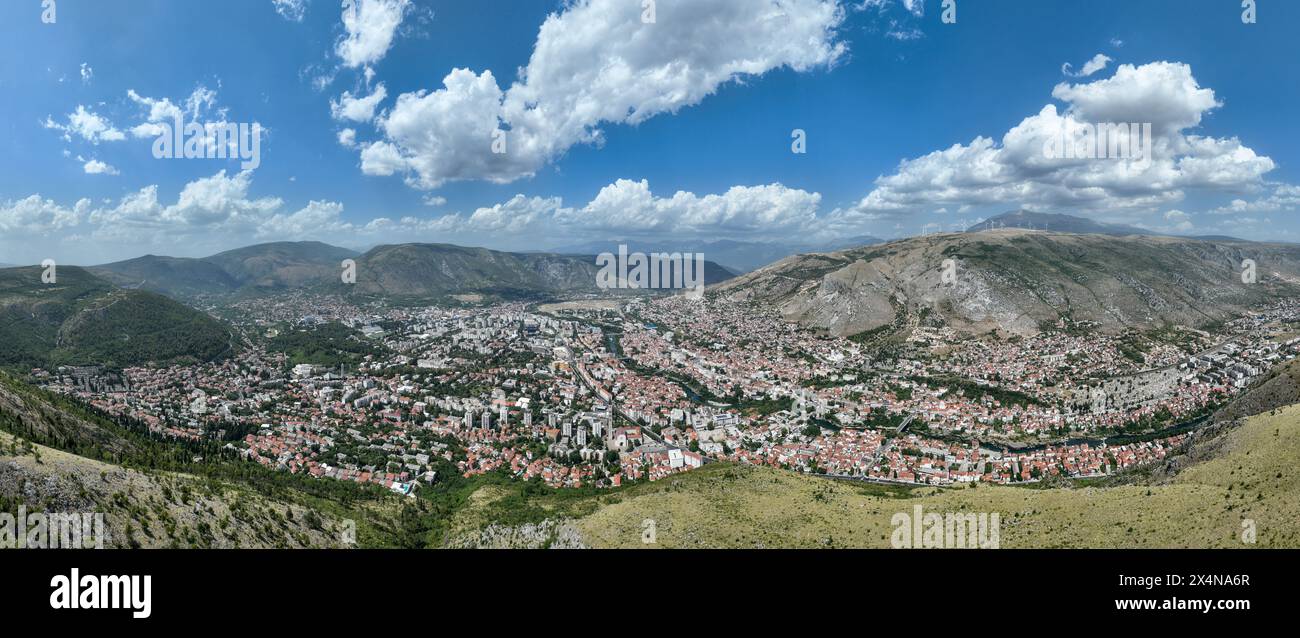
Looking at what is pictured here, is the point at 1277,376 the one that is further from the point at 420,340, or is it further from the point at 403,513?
the point at 420,340

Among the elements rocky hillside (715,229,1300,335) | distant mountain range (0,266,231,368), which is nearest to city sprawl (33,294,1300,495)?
rocky hillside (715,229,1300,335)

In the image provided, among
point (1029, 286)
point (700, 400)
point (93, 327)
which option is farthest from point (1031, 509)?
point (93, 327)

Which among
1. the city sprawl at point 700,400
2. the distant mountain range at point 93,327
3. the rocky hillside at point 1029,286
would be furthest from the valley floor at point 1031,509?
the distant mountain range at point 93,327

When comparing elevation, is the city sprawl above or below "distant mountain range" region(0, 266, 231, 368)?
below

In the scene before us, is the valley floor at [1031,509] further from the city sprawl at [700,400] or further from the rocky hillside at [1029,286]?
the rocky hillside at [1029,286]

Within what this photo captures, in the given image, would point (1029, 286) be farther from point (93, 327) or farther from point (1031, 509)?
point (93, 327)

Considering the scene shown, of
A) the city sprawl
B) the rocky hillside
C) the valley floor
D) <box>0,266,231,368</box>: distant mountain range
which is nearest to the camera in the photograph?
the valley floor

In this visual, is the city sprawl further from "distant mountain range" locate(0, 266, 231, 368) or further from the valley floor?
the valley floor

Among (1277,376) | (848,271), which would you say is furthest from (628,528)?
(848,271)
